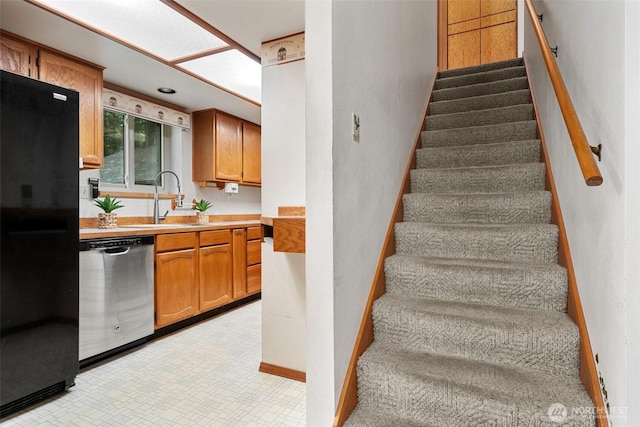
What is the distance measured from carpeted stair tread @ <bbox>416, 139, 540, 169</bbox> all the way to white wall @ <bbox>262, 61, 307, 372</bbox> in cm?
92

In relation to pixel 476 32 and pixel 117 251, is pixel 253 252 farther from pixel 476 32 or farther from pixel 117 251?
pixel 476 32

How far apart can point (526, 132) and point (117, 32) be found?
285cm

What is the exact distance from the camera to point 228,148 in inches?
165

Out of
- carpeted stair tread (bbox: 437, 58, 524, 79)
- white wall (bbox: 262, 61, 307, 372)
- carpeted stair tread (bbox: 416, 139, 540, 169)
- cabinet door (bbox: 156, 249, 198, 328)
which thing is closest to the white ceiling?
white wall (bbox: 262, 61, 307, 372)

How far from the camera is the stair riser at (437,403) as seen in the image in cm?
108

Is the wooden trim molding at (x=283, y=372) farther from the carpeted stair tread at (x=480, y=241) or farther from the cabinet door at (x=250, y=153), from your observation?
the cabinet door at (x=250, y=153)

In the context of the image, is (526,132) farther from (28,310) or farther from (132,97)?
(132,97)

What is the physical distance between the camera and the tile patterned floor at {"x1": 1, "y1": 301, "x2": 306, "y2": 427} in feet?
5.84

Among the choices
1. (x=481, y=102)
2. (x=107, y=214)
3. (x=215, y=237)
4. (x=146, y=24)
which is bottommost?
(x=215, y=237)

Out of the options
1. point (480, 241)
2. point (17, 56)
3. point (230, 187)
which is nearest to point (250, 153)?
point (230, 187)

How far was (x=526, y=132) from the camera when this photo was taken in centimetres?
237

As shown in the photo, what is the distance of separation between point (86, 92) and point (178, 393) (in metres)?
2.34

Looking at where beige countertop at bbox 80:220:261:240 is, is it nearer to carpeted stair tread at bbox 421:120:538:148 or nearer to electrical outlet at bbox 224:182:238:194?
electrical outlet at bbox 224:182:238:194

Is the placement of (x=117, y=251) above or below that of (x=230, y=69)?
below
